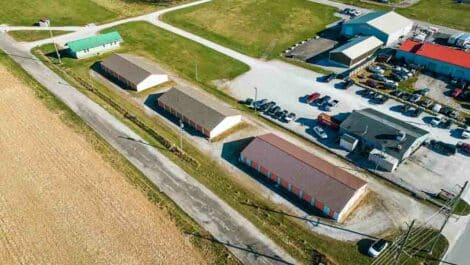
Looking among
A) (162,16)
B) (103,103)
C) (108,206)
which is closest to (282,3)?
(162,16)

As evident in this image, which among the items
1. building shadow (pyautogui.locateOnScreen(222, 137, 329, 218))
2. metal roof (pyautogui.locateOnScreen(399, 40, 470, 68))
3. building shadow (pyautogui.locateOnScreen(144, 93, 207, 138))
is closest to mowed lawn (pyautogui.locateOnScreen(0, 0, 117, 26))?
building shadow (pyautogui.locateOnScreen(144, 93, 207, 138))

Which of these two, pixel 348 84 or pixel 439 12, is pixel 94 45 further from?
pixel 439 12

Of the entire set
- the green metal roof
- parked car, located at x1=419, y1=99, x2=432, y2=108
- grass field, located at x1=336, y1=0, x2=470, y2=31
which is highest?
grass field, located at x1=336, y1=0, x2=470, y2=31

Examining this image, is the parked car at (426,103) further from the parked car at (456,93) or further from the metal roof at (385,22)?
the metal roof at (385,22)

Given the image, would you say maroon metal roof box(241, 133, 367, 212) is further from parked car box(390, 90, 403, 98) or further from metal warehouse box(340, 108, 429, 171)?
parked car box(390, 90, 403, 98)

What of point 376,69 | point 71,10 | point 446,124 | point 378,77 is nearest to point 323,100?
point 378,77

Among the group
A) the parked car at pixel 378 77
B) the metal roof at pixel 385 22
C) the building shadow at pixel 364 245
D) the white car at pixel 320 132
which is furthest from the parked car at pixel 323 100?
the building shadow at pixel 364 245

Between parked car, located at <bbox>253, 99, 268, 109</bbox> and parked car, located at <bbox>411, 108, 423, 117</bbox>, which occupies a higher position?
parked car, located at <bbox>411, 108, 423, 117</bbox>
